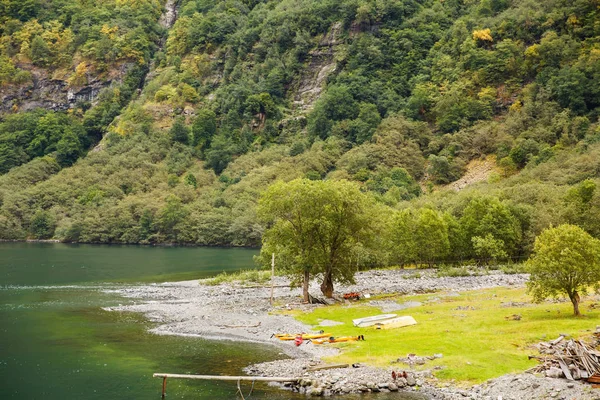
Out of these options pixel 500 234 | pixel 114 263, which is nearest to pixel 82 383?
pixel 500 234

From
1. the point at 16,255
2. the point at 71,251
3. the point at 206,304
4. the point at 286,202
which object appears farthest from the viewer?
the point at 71,251

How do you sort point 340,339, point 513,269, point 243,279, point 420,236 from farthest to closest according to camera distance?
point 420,236
point 243,279
point 513,269
point 340,339

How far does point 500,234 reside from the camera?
108188 millimetres

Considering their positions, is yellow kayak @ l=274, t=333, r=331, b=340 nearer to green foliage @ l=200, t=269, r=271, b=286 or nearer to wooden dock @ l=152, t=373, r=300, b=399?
wooden dock @ l=152, t=373, r=300, b=399

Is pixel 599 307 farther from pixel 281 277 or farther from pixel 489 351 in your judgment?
pixel 281 277

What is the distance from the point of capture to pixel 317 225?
67.4m

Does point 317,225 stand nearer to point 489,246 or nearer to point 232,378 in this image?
point 232,378

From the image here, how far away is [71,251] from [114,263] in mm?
40666

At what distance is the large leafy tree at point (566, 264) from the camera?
4819cm

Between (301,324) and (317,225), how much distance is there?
13900 mm

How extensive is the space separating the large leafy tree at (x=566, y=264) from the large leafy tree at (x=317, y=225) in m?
22.9

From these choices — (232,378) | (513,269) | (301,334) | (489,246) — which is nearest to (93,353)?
(232,378)

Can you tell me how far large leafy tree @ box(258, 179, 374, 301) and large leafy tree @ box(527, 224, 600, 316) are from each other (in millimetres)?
22920

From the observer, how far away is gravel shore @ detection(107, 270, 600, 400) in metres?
35.0
